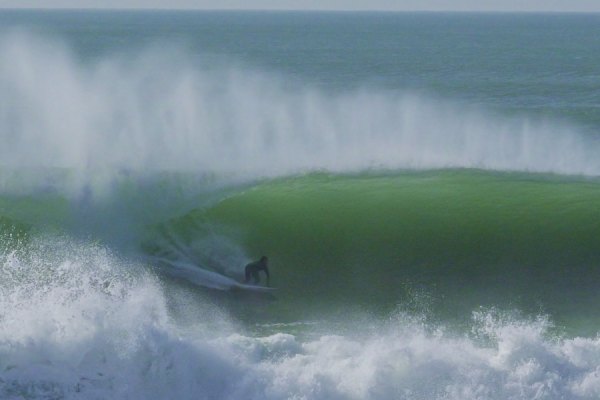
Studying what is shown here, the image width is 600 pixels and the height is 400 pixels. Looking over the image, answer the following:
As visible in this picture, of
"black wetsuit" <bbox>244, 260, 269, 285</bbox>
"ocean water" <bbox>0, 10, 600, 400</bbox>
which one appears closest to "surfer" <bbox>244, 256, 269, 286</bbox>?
"black wetsuit" <bbox>244, 260, 269, 285</bbox>

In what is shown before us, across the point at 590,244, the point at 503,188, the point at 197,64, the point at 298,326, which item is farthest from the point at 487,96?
the point at 298,326

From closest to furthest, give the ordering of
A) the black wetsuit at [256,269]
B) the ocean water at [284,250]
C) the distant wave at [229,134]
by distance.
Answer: the ocean water at [284,250] < the black wetsuit at [256,269] < the distant wave at [229,134]

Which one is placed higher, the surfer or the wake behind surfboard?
the surfer

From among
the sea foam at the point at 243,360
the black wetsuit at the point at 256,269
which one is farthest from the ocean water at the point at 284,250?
the black wetsuit at the point at 256,269

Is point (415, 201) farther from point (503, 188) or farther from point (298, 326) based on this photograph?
point (298, 326)

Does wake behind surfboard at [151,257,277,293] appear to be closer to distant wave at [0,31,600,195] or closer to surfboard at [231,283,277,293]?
surfboard at [231,283,277,293]

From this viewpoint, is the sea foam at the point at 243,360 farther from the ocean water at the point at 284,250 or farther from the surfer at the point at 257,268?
the surfer at the point at 257,268
